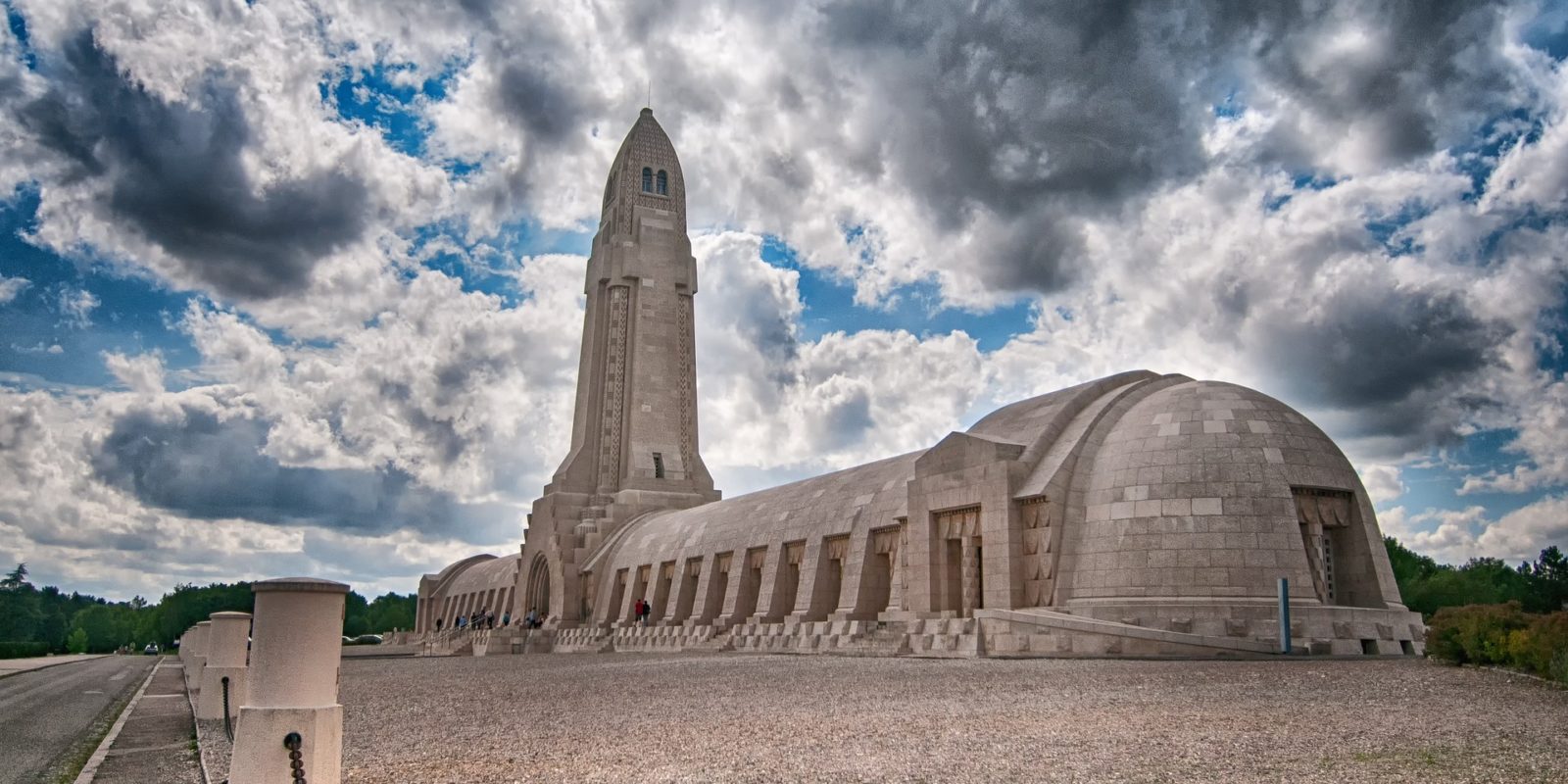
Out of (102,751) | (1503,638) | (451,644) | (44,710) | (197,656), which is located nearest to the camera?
(102,751)

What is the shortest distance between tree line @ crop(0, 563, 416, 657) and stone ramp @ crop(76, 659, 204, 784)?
2755 inches

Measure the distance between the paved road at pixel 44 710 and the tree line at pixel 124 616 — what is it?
58348 millimetres

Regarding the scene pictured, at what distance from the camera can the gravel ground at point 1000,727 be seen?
748 cm

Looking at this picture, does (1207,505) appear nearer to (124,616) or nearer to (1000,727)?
(1000,727)

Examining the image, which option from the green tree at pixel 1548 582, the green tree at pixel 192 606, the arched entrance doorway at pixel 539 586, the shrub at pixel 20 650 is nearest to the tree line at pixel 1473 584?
the green tree at pixel 1548 582

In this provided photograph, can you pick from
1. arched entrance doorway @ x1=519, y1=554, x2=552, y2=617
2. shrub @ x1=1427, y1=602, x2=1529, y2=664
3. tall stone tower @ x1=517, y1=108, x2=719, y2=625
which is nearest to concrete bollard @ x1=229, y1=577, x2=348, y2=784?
shrub @ x1=1427, y1=602, x2=1529, y2=664

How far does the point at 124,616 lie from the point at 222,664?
11753 cm

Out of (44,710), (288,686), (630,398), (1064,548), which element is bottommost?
(44,710)

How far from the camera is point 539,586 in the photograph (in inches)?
1887

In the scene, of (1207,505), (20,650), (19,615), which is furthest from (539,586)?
(19,615)

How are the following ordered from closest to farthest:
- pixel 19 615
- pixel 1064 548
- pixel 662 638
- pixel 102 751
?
pixel 102 751 < pixel 1064 548 < pixel 662 638 < pixel 19 615

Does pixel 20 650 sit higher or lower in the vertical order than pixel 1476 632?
lower

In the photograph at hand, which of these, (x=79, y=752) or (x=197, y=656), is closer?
(x=79, y=752)

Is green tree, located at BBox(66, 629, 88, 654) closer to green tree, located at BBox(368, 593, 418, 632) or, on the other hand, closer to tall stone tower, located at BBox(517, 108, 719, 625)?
green tree, located at BBox(368, 593, 418, 632)
